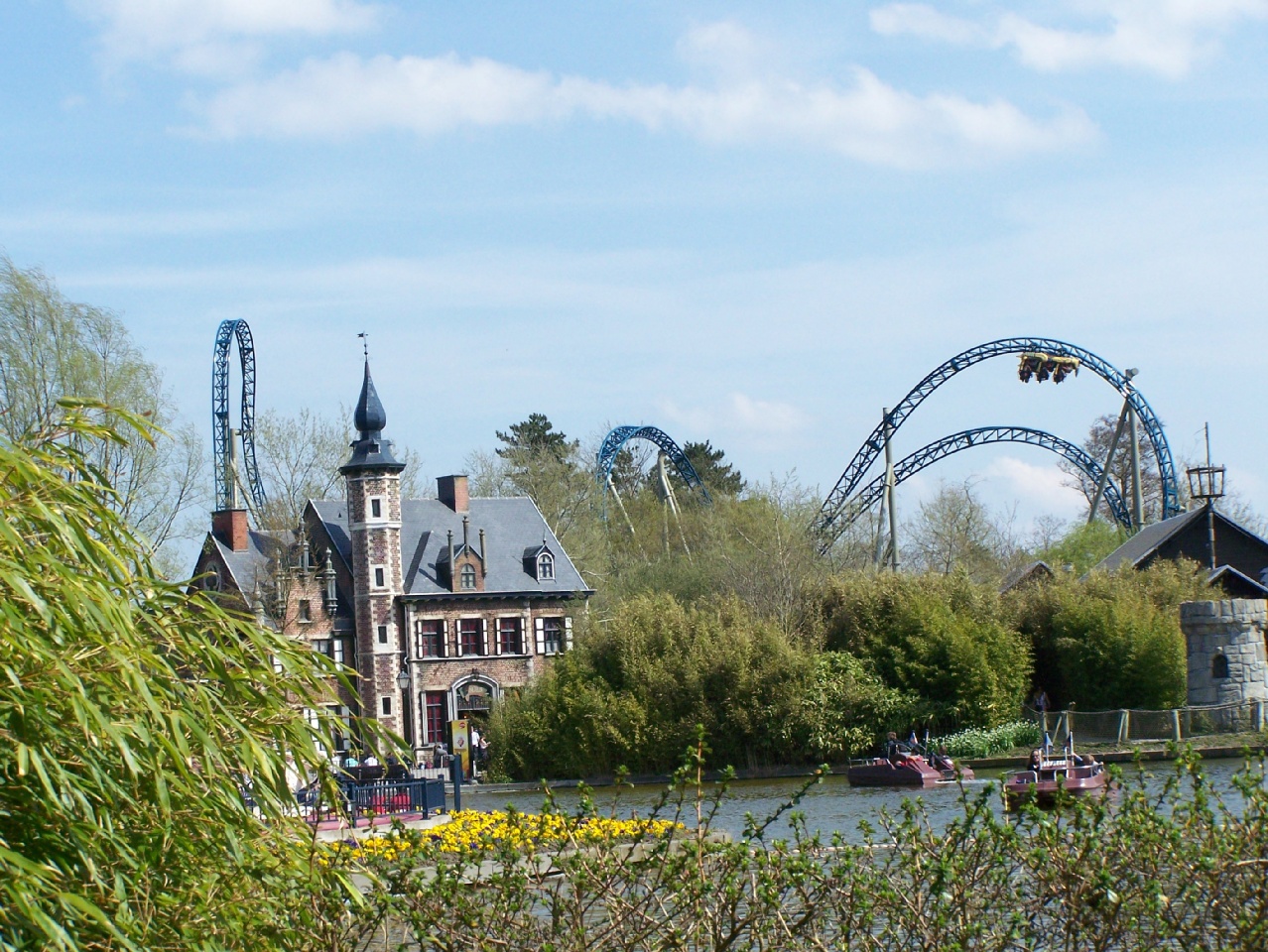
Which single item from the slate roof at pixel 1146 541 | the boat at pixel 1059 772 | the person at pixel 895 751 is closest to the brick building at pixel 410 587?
the person at pixel 895 751

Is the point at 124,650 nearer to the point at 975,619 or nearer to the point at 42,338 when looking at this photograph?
the point at 42,338

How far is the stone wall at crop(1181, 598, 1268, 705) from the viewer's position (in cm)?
3947

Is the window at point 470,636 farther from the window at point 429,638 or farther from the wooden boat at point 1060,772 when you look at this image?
the wooden boat at point 1060,772

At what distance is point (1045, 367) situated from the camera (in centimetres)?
5475

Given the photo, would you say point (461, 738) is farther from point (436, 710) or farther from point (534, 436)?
point (534, 436)

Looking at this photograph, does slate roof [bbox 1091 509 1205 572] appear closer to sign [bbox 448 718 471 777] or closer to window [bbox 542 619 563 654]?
window [bbox 542 619 563 654]

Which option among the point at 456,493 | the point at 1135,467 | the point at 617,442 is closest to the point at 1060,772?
the point at 1135,467

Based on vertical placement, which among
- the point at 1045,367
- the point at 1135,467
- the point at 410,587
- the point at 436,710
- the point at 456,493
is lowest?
the point at 436,710

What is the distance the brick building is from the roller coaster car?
57.0 feet

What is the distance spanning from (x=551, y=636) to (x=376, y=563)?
6.60m

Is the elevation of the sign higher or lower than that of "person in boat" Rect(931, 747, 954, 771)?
higher

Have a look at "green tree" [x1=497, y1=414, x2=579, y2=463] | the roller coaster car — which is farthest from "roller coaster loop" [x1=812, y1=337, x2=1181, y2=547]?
"green tree" [x1=497, y1=414, x2=579, y2=463]

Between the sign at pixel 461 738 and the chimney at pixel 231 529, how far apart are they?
370 inches

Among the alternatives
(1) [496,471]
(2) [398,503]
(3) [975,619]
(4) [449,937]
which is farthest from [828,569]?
(4) [449,937]
